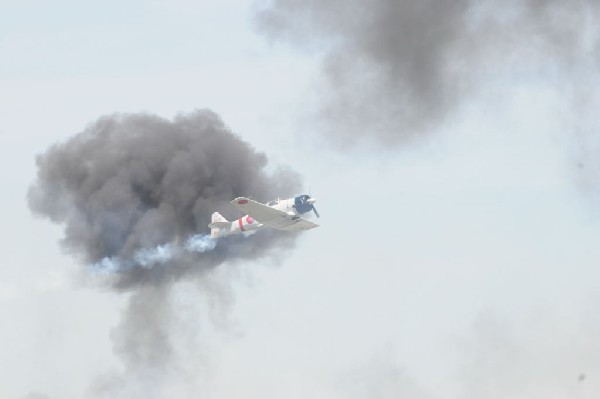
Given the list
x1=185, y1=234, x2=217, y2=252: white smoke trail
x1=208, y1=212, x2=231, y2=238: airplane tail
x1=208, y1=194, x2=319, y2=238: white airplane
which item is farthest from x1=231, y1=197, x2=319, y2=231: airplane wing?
x1=185, y1=234, x2=217, y2=252: white smoke trail

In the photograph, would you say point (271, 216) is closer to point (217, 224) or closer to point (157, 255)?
point (217, 224)

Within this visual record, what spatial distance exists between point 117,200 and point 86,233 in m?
4.40

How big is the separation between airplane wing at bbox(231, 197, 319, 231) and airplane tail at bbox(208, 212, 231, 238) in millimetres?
3680

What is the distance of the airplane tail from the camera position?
5266 inches

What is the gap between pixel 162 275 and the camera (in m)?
139

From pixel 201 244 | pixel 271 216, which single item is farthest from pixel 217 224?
pixel 201 244

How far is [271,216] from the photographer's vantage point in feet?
432

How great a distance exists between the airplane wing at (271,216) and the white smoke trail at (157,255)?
845 centimetres

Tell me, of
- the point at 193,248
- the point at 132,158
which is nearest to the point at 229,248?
the point at 193,248

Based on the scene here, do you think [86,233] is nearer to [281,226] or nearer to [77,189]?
[77,189]

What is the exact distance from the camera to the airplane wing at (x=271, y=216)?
128625 mm

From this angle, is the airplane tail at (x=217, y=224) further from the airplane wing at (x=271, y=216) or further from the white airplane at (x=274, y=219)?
the airplane wing at (x=271, y=216)

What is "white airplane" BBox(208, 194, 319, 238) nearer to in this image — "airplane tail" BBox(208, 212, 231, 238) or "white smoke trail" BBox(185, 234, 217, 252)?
"airplane tail" BBox(208, 212, 231, 238)

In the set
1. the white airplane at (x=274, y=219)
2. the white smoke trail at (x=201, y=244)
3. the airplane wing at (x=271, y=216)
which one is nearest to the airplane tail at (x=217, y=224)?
the white airplane at (x=274, y=219)
